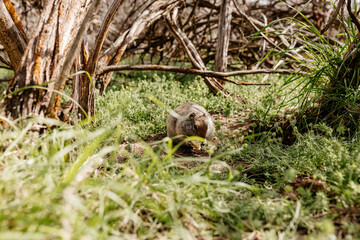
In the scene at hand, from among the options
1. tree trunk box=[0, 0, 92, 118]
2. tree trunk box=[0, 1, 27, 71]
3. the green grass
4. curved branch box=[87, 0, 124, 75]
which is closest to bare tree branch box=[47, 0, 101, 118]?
tree trunk box=[0, 0, 92, 118]

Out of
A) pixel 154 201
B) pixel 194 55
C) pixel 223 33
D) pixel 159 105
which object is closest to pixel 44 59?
pixel 154 201

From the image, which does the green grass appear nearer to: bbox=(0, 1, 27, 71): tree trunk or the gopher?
the gopher

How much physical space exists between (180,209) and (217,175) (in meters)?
0.62

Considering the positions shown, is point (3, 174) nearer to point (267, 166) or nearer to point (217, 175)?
point (217, 175)

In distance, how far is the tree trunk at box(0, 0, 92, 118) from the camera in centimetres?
196

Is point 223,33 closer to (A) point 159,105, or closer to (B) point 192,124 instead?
(A) point 159,105

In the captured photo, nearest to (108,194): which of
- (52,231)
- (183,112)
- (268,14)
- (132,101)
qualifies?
(52,231)

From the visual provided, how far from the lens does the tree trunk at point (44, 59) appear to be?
6.42 ft

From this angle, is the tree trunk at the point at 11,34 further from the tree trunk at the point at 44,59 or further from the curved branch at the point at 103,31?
the curved branch at the point at 103,31

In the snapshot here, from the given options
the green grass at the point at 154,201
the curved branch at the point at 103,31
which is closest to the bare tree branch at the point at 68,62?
the green grass at the point at 154,201

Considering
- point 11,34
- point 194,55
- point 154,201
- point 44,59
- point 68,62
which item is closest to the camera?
point 154,201

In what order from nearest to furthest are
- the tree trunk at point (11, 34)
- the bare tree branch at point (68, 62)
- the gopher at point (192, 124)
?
1. the bare tree branch at point (68, 62)
2. the tree trunk at point (11, 34)
3. the gopher at point (192, 124)

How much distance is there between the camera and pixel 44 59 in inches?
82.8

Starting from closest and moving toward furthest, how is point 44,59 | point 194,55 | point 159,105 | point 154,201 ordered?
point 154,201
point 44,59
point 159,105
point 194,55
